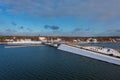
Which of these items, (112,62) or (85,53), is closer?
(112,62)

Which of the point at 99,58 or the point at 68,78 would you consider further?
the point at 99,58

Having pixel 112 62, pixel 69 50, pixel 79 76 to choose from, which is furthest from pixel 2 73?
pixel 69 50

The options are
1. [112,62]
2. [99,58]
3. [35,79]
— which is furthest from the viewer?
[99,58]

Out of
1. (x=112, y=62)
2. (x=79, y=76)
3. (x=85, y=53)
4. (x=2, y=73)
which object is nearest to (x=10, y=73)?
(x=2, y=73)

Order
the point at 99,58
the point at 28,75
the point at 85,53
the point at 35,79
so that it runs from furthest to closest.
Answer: the point at 85,53, the point at 99,58, the point at 28,75, the point at 35,79

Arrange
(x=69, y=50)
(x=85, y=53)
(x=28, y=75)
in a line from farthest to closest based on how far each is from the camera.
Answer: (x=69, y=50) < (x=85, y=53) < (x=28, y=75)

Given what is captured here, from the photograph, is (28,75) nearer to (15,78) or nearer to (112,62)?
(15,78)

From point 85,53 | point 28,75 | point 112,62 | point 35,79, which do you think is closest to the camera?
point 35,79

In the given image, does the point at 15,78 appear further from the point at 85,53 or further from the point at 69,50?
the point at 69,50
